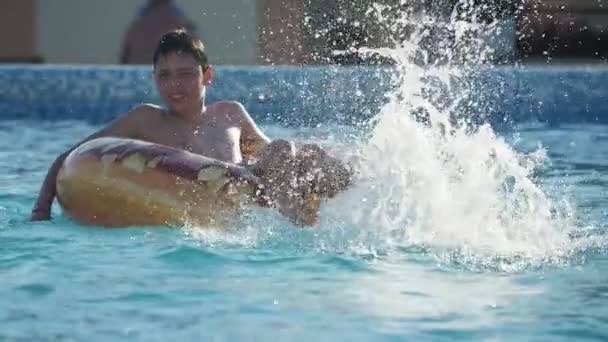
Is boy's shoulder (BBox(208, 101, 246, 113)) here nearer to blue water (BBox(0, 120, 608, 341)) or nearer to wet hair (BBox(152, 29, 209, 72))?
wet hair (BBox(152, 29, 209, 72))

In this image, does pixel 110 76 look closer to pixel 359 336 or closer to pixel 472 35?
pixel 472 35

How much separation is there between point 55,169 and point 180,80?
607 mm

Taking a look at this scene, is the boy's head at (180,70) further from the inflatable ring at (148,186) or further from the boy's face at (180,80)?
the inflatable ring at (148,186)

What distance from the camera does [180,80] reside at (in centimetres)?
530

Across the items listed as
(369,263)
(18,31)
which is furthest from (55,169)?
(18,31)

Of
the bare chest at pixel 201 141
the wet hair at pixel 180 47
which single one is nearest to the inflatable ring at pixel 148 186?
the bare chest at pixel 201 141

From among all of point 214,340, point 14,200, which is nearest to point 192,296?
point 214,340

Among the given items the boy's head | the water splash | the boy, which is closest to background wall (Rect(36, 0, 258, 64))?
the water splash

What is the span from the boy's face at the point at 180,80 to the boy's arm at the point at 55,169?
173mm

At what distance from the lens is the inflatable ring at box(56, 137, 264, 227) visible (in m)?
4.78

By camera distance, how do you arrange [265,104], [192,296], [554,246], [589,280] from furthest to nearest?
[265,104]
[554,246]
[589,280]
[192,296]

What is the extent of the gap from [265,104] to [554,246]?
5.36 m

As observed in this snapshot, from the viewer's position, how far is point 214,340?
3299mm

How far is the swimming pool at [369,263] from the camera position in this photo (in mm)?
3477
